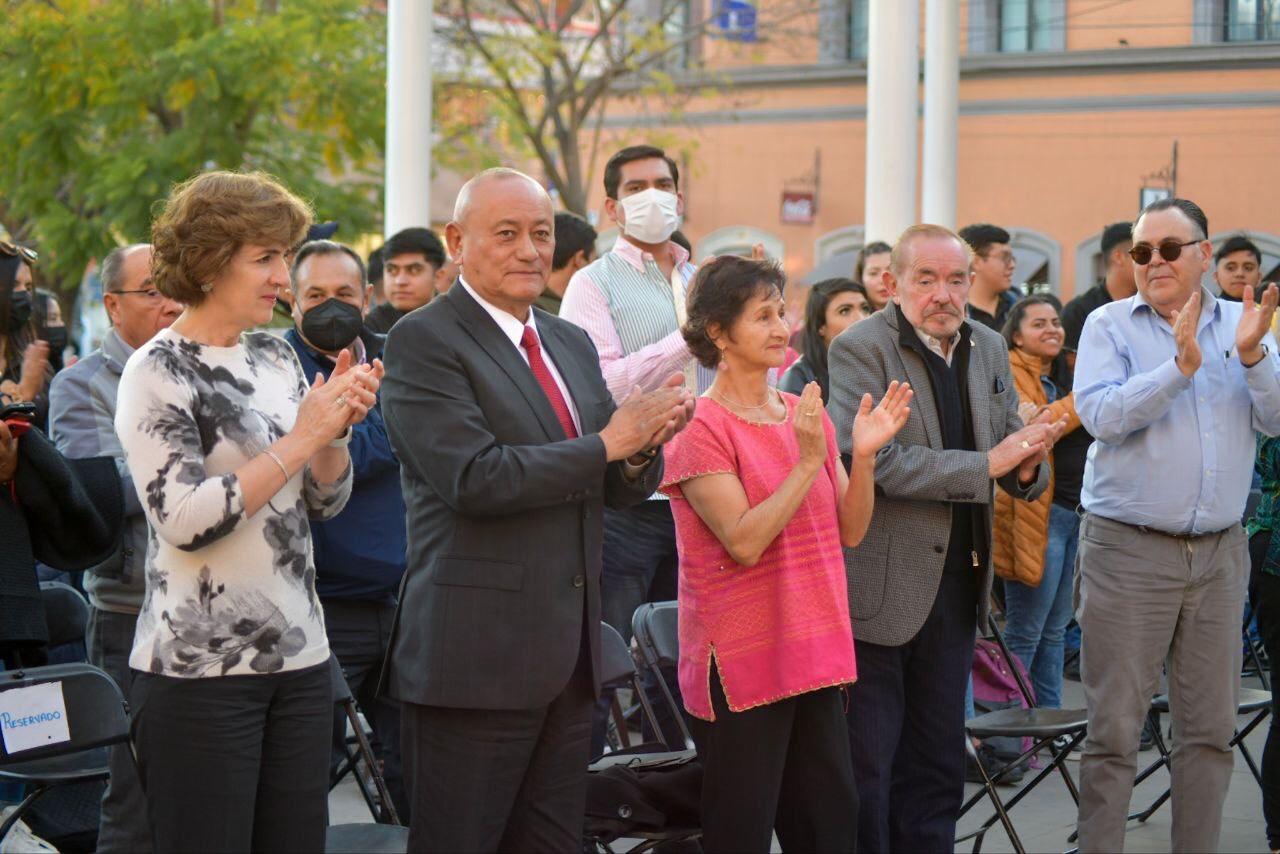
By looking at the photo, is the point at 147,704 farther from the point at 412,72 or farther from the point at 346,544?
A: the point at 412,72

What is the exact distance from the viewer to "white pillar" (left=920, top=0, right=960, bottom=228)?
Answer: 1184 cm

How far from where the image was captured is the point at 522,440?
11.3ft

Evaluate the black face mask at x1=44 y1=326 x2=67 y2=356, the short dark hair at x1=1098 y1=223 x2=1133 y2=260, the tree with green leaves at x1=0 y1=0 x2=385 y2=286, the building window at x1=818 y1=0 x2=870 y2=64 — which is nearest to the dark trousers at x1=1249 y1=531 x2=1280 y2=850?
the short dark hair at x1=1098 y1=223 x2=1133 y2=260

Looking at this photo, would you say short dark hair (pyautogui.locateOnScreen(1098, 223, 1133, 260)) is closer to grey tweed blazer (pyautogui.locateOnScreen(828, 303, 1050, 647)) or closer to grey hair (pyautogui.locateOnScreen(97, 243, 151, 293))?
grey tweed blazer (pyautogui.locateOnScreen(828, 303, 1050, 647))

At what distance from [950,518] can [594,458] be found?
5.51ft

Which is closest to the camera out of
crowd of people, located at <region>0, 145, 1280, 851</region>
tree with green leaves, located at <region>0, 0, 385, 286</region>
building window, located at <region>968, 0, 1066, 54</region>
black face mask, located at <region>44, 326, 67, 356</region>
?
crowd of people, located at <region>0, 145, 1280, 851</region>

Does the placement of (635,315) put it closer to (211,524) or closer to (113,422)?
(113,422)

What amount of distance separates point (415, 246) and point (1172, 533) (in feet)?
11.0

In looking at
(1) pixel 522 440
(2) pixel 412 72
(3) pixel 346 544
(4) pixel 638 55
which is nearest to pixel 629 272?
(3) pixel 346 544

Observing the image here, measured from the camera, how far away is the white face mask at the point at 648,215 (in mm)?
5340

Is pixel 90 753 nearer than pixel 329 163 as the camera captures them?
Yes

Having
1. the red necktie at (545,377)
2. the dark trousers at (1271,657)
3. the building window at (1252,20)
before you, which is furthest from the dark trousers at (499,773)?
the building window at (1252,20)

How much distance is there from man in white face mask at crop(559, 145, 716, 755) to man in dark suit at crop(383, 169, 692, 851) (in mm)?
1389

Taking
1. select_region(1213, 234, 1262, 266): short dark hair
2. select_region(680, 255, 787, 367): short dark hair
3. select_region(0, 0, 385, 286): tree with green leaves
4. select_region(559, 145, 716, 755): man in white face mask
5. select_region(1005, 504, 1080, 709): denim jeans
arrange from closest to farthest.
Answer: select_region(680, 255, 787, 367): short dark hair < select_region(559, 145, 716, 755): man in white face mask < select_region(1005, 504, 1080, 709): denim jeans < select_region(1213, 234, 1262, 266): short dark hair < select_region(0, 0, 385, 286): tree with green leaves
